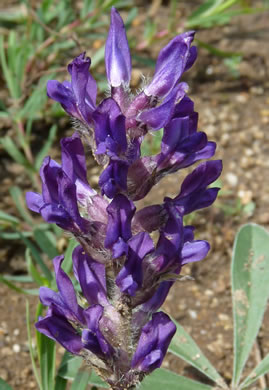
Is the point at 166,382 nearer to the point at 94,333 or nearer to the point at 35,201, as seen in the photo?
the point at 94,333

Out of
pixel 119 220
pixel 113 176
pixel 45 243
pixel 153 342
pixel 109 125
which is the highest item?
pixel 109 125

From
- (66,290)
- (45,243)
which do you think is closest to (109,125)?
(66,290)

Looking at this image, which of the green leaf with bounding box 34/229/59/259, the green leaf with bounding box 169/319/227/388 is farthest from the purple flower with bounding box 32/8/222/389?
the green leaf with bounding box 34/229/59/259

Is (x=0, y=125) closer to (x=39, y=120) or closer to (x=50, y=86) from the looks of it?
(x=39, y=120)

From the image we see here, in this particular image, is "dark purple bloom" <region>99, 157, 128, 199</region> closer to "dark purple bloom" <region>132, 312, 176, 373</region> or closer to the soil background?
"dark purple bloom" <region>132, 312, 176, 373</region>

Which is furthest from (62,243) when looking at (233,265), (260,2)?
(260,2)

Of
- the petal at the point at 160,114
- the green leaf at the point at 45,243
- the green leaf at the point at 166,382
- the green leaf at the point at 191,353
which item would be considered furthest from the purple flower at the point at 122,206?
the green leaf at the point at 45,243
